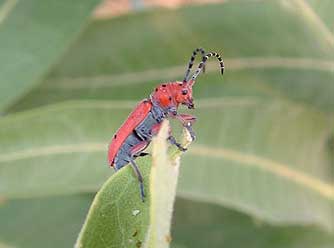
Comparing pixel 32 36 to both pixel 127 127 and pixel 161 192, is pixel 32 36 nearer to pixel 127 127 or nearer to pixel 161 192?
pixel 127 127

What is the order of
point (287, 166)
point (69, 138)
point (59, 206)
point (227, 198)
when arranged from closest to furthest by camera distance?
point (69, 138)
point (227, 198)
point (287, 166)
point (59, 206)

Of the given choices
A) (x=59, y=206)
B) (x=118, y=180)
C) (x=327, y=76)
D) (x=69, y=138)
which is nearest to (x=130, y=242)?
(x=118, y=180)

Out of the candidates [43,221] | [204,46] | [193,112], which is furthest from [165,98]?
[43,221]

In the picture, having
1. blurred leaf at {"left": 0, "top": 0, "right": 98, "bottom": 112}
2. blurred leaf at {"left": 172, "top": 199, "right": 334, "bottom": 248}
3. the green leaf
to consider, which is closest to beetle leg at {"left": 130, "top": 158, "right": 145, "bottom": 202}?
the green leaf

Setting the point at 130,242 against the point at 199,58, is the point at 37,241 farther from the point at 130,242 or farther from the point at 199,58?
the point at 130,242

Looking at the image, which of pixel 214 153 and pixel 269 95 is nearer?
pixel 214 153
